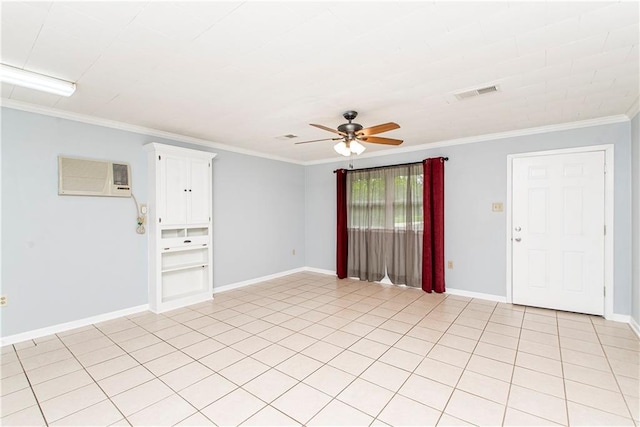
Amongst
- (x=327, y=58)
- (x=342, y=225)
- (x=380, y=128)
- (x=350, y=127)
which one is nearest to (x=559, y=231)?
(x=380, y=128)

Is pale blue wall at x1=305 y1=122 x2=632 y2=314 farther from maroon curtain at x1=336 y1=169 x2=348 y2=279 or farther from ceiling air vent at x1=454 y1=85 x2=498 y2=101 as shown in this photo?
ceiling air vent at x1=454 y1=85 x2=498 y2=101

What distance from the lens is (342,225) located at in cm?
596

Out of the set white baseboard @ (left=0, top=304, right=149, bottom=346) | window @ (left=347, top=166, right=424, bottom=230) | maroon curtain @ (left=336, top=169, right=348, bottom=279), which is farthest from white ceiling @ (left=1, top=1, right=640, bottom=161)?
white baseboard @ (left=0, top=304, right=149, bottom=346)

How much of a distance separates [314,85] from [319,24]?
2.87 ft

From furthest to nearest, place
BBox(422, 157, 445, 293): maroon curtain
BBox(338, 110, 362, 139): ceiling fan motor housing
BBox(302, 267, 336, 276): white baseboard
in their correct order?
BBox(302, 267, 336, 276): white baseboard
BBox(422, 157, 445, 293): maroon curtain
BBox(338, 110, 362, 139): ceiling fan motor housing

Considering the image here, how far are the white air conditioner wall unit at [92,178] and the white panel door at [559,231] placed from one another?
212 inches

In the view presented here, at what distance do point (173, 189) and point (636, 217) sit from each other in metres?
5.78

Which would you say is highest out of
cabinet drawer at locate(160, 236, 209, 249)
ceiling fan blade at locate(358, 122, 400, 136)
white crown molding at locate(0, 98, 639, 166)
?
white crown molding at locate(0, 98, 639, 166)

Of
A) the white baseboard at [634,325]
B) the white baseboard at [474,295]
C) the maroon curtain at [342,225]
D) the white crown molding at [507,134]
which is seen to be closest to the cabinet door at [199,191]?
the maroon curtain at [342,225]

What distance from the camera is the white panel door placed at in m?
3.78

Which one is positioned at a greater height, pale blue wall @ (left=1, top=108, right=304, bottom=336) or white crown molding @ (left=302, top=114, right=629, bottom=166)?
white crown molding @ (left=302, top=114, right=629, bottom=166)

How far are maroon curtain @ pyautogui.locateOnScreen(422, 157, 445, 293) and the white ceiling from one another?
52.0 inches

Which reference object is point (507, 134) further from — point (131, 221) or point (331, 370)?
point (131, 221)

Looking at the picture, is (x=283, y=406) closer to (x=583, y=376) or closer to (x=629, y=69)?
(x=583, y=376)
